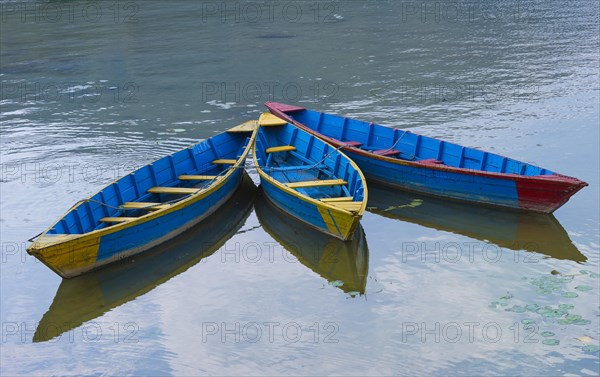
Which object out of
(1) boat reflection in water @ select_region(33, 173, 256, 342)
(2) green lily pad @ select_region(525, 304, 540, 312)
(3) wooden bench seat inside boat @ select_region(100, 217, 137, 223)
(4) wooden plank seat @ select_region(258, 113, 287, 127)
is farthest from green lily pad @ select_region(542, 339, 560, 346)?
(4) wooden plank seat @ select_region(258, 113, 287, 127)

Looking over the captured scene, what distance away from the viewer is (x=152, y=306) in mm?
10539

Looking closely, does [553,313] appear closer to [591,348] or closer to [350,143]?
[591,348]

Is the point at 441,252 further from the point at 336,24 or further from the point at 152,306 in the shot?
the point at 336,24

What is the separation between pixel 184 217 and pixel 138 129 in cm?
599

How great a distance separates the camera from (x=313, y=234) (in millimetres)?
12117

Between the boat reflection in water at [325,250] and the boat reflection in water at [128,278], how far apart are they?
734 mm

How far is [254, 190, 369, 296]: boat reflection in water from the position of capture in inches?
430

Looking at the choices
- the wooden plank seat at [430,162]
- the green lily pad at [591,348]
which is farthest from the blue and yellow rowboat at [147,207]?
the green lily pad at [591,348]

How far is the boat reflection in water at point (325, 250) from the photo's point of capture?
1092 centimetres

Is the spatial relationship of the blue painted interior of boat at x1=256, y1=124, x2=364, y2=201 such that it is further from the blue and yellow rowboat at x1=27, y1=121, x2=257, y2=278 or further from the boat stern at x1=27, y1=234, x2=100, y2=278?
the boat stern at x1=27, y1=234, x2=100, y2=278

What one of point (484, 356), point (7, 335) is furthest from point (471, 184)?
point (7, 335)

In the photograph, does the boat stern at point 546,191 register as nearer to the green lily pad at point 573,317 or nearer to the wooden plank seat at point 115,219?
the green lily pad at point 573,317

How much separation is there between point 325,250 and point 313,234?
0.53 meters

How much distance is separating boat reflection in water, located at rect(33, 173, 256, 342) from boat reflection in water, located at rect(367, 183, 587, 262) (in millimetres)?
2648
